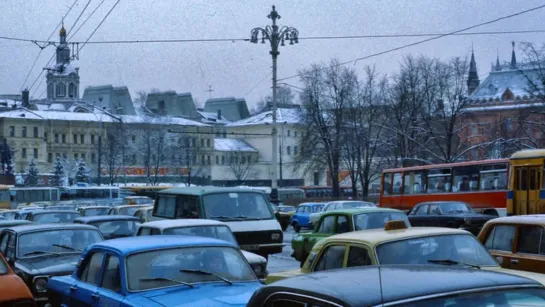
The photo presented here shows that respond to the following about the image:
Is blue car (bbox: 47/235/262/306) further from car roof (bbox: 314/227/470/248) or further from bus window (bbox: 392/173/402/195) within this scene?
bus window (bbox: 392/173/402/195)

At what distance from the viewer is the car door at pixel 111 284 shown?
7.86 meters

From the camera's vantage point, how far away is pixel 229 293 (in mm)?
7605

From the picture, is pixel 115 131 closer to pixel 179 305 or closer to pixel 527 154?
pixel 527 154

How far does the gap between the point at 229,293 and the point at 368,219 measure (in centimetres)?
809

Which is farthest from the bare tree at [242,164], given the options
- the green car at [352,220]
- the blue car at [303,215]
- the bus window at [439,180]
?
the green car at [352,220]

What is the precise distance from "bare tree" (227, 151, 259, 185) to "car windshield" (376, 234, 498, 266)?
87883 mm

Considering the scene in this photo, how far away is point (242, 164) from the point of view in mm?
104625

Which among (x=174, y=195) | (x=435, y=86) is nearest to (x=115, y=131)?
(x=435, y=86)

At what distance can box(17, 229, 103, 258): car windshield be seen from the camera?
12.8 m

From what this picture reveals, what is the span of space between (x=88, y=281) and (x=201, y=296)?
6.19 ft

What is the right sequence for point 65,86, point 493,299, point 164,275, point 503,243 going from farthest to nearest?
point 65,86
point 503,243
point 164,275
point 493,299

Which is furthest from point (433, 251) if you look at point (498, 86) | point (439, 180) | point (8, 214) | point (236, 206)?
point (498, 86)

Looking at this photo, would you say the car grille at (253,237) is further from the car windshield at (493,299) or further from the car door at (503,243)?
the car windshield at (493,299)

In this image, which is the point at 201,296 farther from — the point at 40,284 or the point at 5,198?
the point at 5,198
